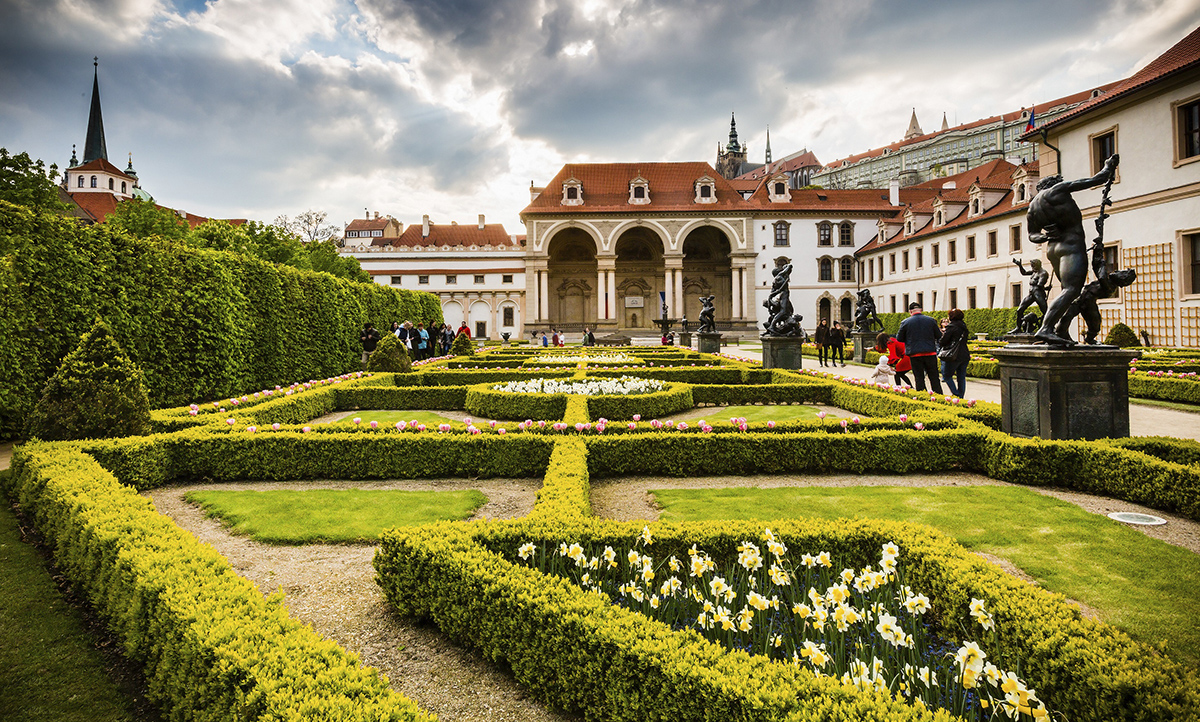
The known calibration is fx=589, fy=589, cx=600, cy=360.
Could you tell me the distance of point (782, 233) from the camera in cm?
4625

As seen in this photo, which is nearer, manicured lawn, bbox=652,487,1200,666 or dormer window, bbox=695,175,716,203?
manicured lawn, bbox=652,487,1200,666

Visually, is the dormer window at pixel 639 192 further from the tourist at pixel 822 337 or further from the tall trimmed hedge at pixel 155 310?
the tall trimmed hedge at pixel 155 310

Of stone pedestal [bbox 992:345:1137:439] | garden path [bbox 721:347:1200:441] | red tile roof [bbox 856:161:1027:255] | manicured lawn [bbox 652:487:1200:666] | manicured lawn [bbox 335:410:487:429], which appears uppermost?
red tile roof [bbox 856:161:1027:255]

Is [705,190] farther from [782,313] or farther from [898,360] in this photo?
[898,360]

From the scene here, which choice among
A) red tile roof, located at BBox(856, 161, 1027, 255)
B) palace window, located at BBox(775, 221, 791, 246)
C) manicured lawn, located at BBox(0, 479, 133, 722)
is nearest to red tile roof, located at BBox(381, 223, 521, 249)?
palace window, located at BBox(775, 221, 791, 246)

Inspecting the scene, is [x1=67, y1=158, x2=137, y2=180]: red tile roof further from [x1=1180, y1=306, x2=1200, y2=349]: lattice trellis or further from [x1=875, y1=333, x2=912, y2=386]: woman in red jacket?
[x1=1180, y1=306, x2=1200, y2=349]: lattice trellis

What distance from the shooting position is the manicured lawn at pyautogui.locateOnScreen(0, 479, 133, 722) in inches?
98.4

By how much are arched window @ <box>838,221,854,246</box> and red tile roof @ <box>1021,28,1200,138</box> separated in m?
26.4

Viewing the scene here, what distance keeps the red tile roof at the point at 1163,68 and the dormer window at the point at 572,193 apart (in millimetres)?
30118

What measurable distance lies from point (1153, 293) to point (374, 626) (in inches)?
935

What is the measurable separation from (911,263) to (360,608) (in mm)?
43709

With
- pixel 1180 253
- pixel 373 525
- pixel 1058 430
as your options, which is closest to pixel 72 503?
pixel 373 525

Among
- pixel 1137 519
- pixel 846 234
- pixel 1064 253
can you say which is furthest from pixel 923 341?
pixel 846 234

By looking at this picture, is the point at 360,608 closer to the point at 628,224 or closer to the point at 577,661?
the point at 577,661
